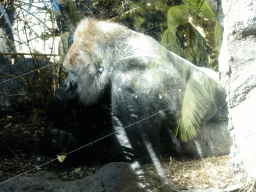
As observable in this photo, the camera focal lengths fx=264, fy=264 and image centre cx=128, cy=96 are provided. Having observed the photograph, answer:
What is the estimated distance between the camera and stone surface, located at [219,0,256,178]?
A: 157cm

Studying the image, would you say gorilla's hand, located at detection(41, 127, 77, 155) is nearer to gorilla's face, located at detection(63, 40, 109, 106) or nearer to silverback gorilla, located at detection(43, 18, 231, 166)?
silverback gorilla, located at detection(43, 18, 231, 166)

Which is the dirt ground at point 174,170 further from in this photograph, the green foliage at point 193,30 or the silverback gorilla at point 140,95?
the green foliage at point 193,30

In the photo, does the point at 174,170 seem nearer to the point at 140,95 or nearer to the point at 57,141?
the point at 140,95

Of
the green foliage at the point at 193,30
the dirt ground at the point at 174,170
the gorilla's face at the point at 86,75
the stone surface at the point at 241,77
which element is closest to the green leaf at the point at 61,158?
the dirt ground at the point at 174,170

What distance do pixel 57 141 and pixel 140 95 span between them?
0.55 metres

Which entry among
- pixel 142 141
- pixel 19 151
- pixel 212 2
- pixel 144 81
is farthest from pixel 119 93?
pixel 212 2

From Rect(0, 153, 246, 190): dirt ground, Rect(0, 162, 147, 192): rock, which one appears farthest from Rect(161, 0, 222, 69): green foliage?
Rect(0, 162, 147, 192): rock

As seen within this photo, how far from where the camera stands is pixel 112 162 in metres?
1.53

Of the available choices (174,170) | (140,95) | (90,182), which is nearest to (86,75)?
(140,95)

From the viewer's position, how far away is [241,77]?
1.63 meters

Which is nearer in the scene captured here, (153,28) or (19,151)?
(19,151)

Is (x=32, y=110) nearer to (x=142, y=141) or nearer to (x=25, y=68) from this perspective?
(x=25, y=68)

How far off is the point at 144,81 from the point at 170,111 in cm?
27

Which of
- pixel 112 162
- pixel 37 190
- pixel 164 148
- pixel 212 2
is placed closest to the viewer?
pixel 37 190
